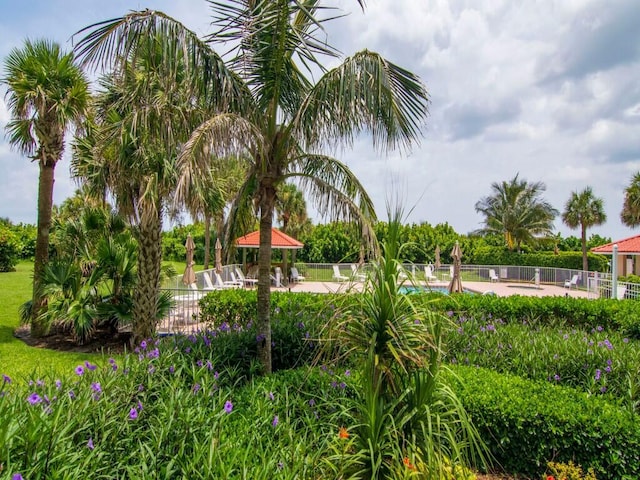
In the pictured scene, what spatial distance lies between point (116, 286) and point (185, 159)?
6.38m

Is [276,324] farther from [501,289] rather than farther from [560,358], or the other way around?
[501,289]

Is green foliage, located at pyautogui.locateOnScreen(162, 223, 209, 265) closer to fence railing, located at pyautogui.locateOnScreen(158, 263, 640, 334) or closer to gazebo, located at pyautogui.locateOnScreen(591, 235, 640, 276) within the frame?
fence railing, located at pyautogui.locateOnScreen(158, 263, 640, 334)

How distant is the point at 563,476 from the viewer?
3.16 m

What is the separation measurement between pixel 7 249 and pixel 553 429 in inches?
1162

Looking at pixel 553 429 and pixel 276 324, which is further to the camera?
pixel 276 324

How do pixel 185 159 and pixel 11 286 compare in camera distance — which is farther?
pixel 11 286

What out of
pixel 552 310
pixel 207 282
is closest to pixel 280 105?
pixel 552 310

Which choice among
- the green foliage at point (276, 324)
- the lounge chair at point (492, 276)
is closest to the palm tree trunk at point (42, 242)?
the green foliage at point (276, 324)

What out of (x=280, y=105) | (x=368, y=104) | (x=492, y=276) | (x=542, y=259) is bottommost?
(x=492, y=276)

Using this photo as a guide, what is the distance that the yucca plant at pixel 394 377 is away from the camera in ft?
9.27

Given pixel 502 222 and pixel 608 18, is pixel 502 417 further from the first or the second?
pixel 502 222

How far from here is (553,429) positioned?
11.2ft

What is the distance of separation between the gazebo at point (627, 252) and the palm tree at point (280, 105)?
23.5 m

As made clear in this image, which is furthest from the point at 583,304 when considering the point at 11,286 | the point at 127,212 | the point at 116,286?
the point at 11,286
